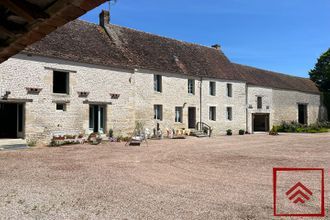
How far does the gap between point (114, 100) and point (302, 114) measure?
1034 inches

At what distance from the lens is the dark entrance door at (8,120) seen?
16.5 m

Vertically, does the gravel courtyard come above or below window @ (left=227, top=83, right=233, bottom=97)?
below

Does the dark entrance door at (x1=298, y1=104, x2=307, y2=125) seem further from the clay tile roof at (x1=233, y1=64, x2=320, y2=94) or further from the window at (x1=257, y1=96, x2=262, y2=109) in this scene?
the window at (x1=257, y1=96, x2=262, y2=109)

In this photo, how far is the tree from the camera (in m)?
44.9

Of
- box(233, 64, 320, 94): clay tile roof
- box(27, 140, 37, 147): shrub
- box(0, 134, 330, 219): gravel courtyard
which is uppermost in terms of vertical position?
box(233, 64, 320, 94): clay tile roof

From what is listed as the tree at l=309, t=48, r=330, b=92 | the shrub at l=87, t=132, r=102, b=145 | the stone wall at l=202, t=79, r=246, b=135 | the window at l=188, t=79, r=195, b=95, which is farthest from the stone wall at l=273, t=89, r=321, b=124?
the shrub at l=87, t=132, r=102, b=145

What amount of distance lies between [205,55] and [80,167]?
2042 centimetres

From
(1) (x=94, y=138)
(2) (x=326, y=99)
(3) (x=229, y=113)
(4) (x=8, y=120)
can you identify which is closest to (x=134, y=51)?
(1) (x=94, y=138)

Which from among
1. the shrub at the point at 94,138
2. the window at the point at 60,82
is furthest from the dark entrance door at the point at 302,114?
the window at the point at 60,82

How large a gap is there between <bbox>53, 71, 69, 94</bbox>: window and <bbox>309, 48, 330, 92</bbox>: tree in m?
38.1

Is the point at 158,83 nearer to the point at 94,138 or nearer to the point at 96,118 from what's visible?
the point at 96,118

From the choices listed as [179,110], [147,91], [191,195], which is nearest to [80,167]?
[191,195]

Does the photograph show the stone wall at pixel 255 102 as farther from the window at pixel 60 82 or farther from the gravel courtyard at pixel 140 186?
the window at pixel 60 82

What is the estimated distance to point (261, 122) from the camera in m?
33.3
